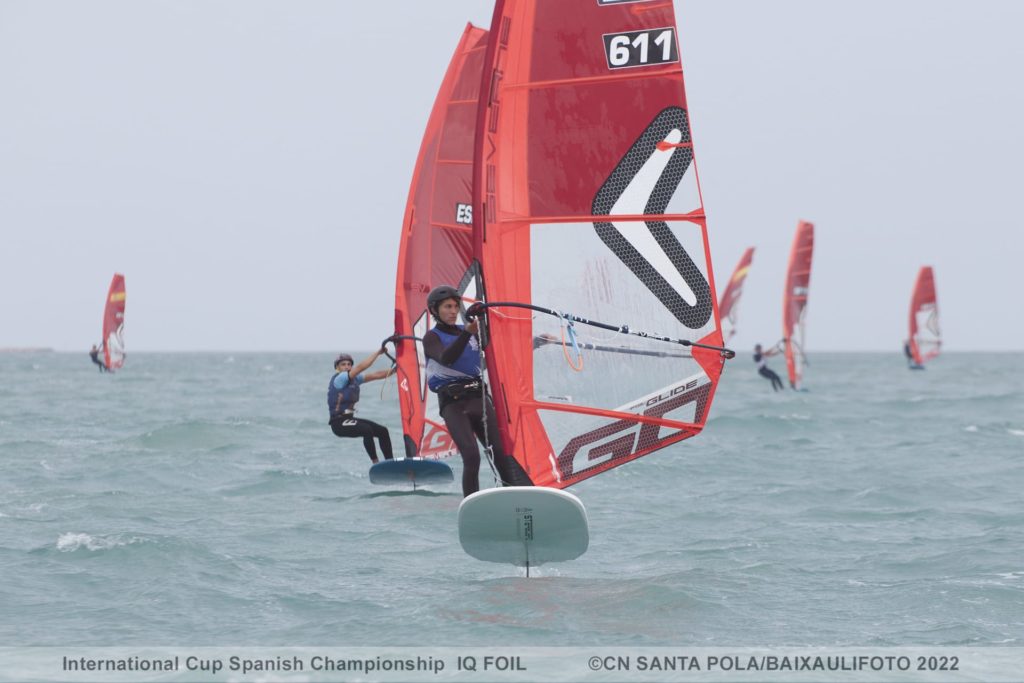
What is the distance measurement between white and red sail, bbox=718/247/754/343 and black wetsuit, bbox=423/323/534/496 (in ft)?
107

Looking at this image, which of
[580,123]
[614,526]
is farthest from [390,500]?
[580,123]

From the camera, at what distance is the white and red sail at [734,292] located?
1586 inches

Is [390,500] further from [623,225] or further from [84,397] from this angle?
[84,397]

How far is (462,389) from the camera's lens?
27.4 ft

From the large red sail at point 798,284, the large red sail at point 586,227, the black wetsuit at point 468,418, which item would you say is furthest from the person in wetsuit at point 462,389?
the large red sail at point 798,284

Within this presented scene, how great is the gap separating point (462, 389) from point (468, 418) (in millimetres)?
191

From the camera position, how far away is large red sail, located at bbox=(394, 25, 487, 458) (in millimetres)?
13211

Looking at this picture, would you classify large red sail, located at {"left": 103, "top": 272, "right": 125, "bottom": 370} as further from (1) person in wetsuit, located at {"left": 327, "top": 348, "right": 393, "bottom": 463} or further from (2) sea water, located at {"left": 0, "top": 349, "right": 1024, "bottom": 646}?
(1) person in wetsuit, located at {"left": 327, "top": 348, "right": 393, "bottom": 463}

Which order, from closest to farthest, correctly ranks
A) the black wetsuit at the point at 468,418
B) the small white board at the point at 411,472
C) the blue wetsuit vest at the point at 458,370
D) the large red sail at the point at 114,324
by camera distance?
the black wetsuit at the point at 468,418, the blue wetsuit vest at the point at 458,370, the small white board at the point at 411,472, the large red sail at the point at 114,324

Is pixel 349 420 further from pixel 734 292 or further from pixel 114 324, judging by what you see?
pixel 114 324

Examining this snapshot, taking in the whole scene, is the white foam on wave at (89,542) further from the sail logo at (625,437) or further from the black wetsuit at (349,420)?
the black wetsuit at (349,420)

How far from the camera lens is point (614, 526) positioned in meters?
10.9

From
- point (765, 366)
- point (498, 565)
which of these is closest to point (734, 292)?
point (765, 366)

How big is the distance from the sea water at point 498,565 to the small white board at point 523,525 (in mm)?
236
